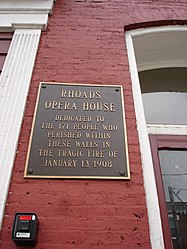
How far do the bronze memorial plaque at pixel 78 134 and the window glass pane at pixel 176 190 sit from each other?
0.67 m

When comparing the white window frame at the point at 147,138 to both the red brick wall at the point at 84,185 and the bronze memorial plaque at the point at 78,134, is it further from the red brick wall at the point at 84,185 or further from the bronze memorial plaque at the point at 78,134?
the bronze memorial plaque at the point at 78,134

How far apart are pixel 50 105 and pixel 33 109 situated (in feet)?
0.63

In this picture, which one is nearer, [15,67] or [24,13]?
[15,67]

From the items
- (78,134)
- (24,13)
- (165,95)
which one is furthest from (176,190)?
(24,13)

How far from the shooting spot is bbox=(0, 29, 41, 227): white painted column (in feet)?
7.29

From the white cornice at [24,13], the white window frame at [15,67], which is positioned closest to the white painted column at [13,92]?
the white window frame at [15,67]

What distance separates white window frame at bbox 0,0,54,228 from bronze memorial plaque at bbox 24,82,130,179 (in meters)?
0.18

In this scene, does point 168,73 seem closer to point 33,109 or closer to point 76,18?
point 76,18

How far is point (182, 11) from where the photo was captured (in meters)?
3.96

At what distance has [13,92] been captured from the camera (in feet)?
8.94

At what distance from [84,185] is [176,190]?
3.56 feet

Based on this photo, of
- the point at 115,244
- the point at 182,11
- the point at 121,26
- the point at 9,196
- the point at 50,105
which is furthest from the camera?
the point at 182,11

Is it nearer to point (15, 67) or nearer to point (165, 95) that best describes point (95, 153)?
point (15, 67)

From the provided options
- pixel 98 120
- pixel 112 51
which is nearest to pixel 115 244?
pixel 98 120
